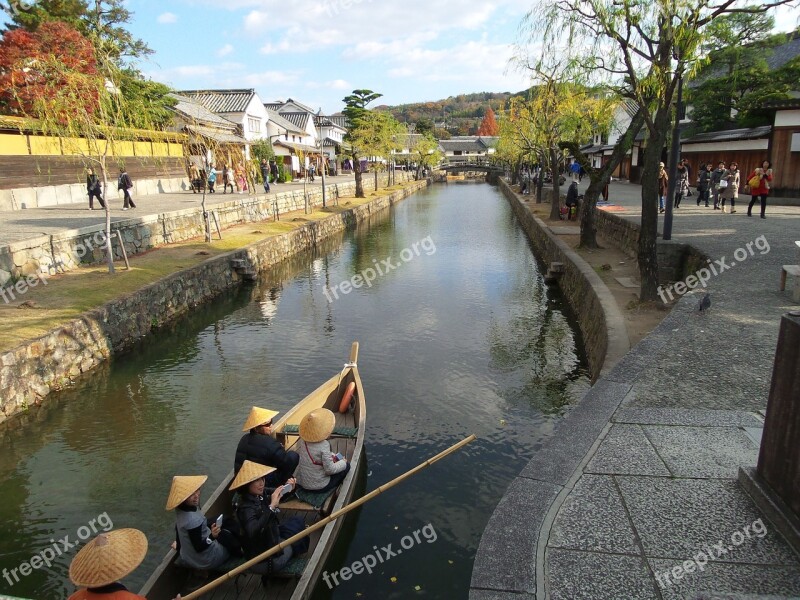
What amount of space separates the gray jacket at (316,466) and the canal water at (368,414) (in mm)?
853

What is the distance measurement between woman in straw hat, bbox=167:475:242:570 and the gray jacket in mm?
1225

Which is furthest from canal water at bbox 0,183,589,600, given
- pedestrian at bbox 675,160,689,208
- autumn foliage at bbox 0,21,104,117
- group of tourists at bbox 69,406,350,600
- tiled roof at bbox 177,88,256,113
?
tiled roof at bbox 177,88,256,113

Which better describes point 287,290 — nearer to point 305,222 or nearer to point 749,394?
point 305,222

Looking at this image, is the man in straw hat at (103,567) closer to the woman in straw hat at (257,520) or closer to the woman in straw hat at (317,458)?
the woman in straw hat at (257,520)

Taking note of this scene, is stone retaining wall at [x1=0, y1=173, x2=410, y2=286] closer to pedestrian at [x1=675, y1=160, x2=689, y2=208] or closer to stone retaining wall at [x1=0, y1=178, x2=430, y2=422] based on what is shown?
stone retaining wall at [x1=0, y1=178, x2=430, y2=422]

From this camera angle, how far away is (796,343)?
4.02 meters

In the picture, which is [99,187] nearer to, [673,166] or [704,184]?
[673,166]

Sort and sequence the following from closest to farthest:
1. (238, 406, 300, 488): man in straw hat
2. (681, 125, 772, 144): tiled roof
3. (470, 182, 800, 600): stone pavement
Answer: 1. (470, 182, 800, 600): stone pavement
2. (238, 406, 300, 488): man in straw hat
3. (681, 125, 772, 144): tiled roof

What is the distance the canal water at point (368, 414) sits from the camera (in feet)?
20.0

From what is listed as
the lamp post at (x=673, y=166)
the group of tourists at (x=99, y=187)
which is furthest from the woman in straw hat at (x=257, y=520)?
the group of tourists at (x=99, y=187)

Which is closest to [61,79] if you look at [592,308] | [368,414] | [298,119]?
[368,414]

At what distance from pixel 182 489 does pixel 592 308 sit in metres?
9.68

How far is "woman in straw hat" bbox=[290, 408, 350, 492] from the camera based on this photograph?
228 inches

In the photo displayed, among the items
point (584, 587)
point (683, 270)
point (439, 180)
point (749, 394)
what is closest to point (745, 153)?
point (683, 270)
